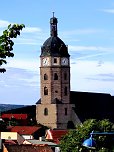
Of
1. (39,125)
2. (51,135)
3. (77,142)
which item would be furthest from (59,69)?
(77,142)

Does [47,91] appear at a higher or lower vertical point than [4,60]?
higher

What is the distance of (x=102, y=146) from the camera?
41.2 meters

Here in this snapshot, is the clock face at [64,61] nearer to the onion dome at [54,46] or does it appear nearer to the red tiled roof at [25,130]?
the onion dome at [54,46]

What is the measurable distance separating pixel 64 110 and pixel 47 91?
3.60 meters

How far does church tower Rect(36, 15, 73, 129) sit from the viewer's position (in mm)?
90312

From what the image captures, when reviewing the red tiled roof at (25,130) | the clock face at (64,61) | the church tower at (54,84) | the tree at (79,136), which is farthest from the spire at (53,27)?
the tree at (79,136)

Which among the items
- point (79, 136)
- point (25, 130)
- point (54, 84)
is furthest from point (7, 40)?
point (54, 84)

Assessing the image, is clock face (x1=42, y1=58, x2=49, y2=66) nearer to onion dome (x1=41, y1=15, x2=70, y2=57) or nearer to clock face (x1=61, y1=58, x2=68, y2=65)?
onion dome (x1=41, y1=15, x2=70, y2=57)

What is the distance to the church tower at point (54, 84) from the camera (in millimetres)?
90312

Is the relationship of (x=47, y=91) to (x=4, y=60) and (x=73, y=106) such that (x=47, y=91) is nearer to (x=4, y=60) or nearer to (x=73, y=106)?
(x=73, y=106)

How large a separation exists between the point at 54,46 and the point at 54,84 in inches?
211

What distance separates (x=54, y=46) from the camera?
9094 cm

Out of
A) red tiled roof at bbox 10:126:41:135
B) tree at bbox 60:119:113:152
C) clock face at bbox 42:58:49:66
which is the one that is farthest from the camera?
clock face at bbox 42:58:49:66

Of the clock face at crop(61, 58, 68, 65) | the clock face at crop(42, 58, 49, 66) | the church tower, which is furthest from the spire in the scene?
the clock face at crop(42, 58, 49, 66)
